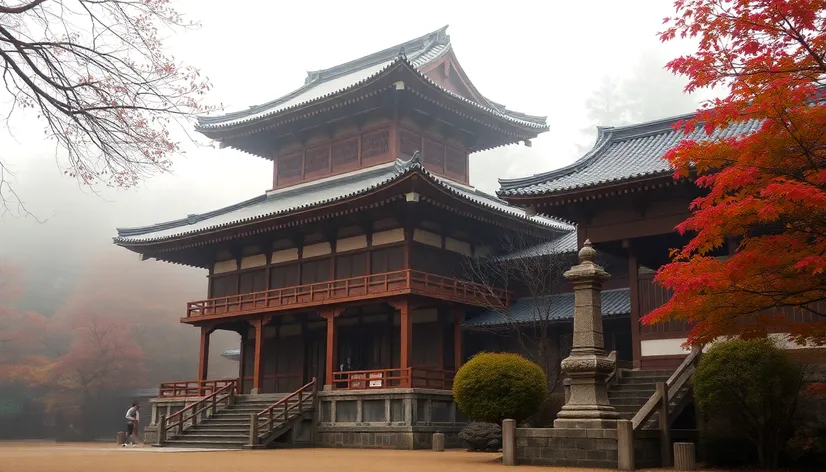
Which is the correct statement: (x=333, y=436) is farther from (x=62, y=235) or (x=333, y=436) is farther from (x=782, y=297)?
(x=62, y=235)

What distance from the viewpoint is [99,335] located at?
50.2m

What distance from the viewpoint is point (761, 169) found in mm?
11977

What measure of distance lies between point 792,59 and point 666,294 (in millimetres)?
8826

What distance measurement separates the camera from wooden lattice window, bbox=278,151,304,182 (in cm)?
3369

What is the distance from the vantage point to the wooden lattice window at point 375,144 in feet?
102

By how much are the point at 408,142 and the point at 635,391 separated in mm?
16037

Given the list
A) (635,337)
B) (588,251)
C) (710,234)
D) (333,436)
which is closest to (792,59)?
(710,234)

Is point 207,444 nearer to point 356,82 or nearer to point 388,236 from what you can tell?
point 388,236

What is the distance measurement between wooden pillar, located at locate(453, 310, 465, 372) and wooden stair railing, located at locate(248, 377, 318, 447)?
15.1 feet

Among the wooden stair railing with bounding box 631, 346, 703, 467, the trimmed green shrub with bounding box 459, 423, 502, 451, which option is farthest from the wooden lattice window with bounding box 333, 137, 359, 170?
the wooden stair railing with bounding box 631, 346, 703, 467

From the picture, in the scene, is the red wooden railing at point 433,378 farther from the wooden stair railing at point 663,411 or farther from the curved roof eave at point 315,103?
the curved roof eave at point 315,103

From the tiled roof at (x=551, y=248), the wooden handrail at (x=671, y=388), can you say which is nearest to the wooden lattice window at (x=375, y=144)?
the tiled roof at (x=551, y=248)

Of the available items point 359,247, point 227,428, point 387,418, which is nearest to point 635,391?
point 387,418

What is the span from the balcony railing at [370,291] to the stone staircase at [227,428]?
3240 mm
